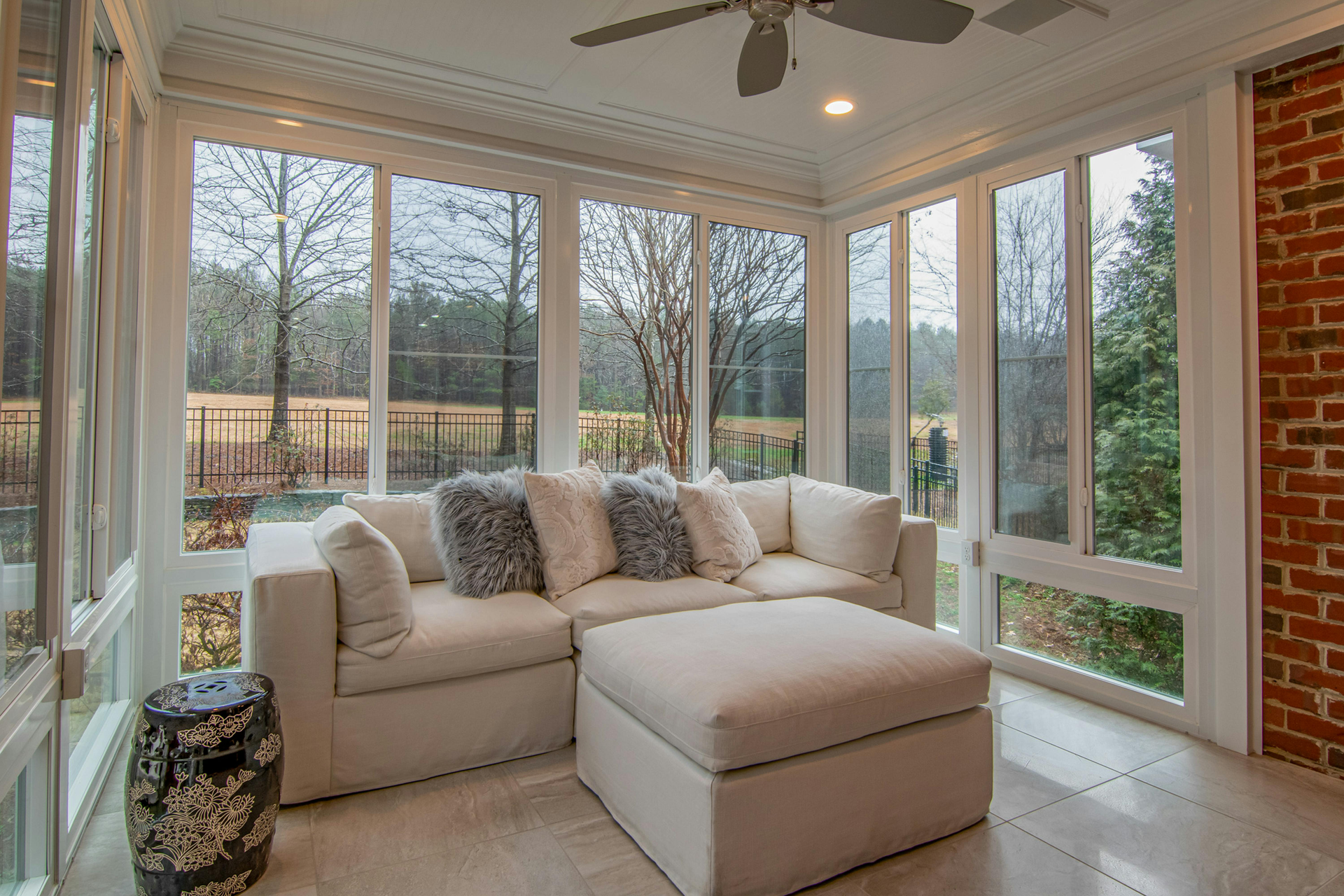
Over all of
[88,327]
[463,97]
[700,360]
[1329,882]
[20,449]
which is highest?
[463,97]

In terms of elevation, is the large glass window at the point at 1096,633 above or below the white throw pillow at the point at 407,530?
below

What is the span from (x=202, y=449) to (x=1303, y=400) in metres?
3.98

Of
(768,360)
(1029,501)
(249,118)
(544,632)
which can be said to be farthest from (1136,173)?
(249,118)

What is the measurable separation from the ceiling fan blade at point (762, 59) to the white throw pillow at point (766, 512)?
1880 millimetres

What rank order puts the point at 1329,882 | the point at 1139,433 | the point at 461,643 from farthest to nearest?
1. the point at 1139,433
2. the point at 461,643
3. the point at 1329,882

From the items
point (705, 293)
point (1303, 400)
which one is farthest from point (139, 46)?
point (1303, 400)

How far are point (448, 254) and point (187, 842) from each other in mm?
2522

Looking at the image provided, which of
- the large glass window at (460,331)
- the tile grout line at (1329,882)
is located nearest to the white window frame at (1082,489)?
the tile grout line at (1329,882)

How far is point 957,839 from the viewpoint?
2.02m

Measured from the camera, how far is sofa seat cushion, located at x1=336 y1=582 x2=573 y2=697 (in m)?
2.27

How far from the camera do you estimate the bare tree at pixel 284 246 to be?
301cm

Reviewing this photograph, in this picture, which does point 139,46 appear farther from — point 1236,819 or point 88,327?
point 1236,819

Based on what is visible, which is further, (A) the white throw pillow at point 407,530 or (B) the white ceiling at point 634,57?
(A) the white throw pillow at point 407,530

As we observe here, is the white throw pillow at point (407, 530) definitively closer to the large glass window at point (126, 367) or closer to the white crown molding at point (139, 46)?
the large glass window at point (126, 367)
